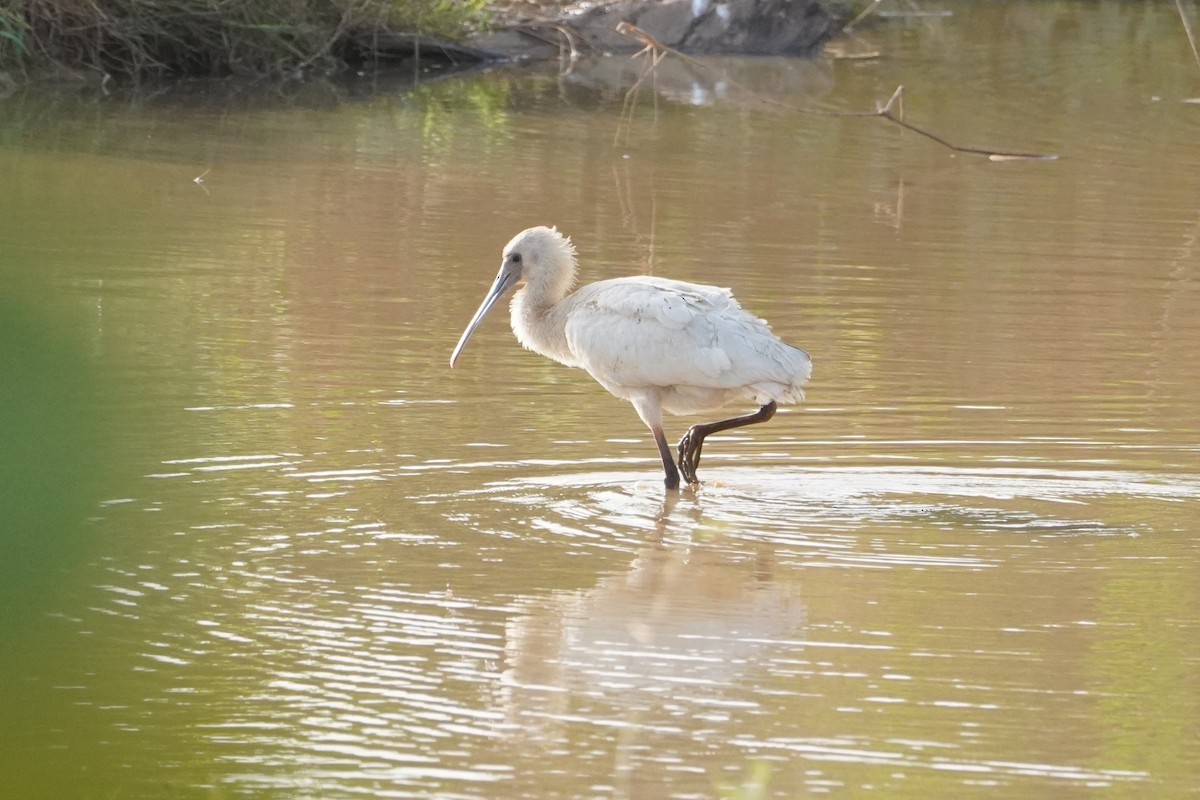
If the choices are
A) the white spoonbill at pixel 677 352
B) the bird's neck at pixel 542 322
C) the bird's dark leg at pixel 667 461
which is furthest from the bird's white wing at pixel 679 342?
the bird's neck at pixel 542 322

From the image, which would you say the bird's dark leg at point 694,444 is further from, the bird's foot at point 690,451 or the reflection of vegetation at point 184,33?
the reflection of vegetation at point 184,33

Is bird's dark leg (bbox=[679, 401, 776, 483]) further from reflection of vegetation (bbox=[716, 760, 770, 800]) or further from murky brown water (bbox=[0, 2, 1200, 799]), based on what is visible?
reflection of vegetation (bbox=[716, 760, 770, 800])

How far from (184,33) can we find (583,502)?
45.3 ft

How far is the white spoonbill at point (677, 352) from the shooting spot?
20.8 feet

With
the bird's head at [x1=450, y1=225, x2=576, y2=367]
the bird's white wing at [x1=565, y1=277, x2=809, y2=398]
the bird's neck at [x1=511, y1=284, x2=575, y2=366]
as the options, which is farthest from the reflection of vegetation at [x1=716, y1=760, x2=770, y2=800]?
the bird's head at [x1=450, y1=225, x2=576, y2=367]

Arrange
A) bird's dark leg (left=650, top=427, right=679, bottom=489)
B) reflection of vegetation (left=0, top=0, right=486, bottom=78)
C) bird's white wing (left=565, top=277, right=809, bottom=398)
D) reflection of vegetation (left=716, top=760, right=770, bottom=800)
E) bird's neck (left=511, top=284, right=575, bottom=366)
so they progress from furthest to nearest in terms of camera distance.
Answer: reflection of vegetation (left=0, top=0, right=486, bottom=78), bird's neck (left=511, top=284, right=575, bottom=366), bird's dark leg (left=650, top=427, right=679, bottom=489), bird's white wing (left=565, top=277, right=809, bottom=398), reflection of vegetation (left=716, top=760, right=770, bottom=800)

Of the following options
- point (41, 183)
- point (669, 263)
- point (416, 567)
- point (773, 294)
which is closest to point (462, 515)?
point (416, 567)

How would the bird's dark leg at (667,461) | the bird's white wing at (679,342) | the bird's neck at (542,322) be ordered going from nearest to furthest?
the bird's white wing at (679,342) → the bird's dark leg at (667,461) → the bird's neck at (542,322)

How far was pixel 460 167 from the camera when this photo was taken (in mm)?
13562

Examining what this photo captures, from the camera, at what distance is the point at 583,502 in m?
6.34

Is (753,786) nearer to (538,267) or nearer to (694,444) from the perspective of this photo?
(694,444)

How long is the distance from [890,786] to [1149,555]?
85.1 inches

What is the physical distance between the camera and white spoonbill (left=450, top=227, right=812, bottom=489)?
6.34 metres

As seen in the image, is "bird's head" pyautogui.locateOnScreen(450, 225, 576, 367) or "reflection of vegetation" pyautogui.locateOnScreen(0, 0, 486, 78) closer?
"bird's head" pyautogui.locateOnScreen(450, 225, 576, 367)
